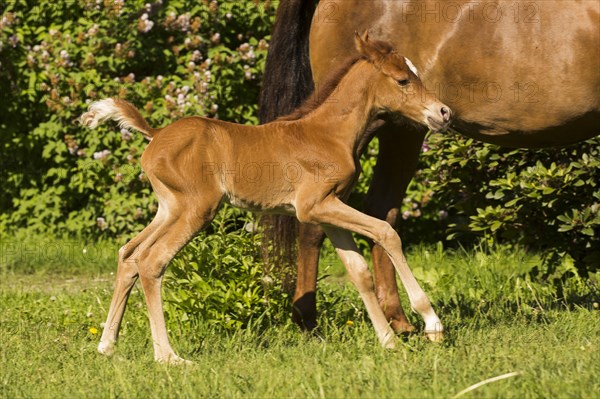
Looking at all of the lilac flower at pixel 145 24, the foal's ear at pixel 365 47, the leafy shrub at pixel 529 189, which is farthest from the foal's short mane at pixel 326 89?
the lilac flower at pixel 145 24

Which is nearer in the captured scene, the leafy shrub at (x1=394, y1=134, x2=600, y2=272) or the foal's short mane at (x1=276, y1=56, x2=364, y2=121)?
the foal's short mane at (x1=276, y1=56, x2=364, y2=121)

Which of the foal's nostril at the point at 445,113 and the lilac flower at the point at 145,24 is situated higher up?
the foal's nostril at the point at 445,113

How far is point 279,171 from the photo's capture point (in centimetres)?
468

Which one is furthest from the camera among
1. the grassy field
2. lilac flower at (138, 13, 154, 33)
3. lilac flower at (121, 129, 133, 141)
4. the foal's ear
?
lilac flower at (138, 13, 154, 33)

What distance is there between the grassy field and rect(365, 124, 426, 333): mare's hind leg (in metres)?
0.23

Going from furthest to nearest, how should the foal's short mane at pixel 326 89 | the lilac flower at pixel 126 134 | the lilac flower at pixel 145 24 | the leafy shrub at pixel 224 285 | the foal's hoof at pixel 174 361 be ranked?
the lilac flower at pixel 145 24 → the lilac flower at pixel 126 134 → the leafy shrub at pixel 224 285 → the foal's short mane at pixel 326 89 → the foal's hoof at pixel 174 361

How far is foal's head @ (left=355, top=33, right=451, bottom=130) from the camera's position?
4.67 m

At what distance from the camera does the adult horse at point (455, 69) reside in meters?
5.15

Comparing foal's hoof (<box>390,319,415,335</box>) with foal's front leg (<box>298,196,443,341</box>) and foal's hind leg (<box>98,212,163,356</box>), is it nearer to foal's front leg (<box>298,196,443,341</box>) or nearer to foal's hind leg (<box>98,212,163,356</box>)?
foal's front leg (<box>298,196,443,341</box>)

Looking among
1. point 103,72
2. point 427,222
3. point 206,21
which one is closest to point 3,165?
point 103,72

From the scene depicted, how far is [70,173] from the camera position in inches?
343

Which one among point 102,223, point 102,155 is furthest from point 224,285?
point 102,223

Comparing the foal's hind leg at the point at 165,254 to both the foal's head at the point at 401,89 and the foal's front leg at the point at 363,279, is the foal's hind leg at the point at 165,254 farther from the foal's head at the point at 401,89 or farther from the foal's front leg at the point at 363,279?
the foal's head at the point at 401,89

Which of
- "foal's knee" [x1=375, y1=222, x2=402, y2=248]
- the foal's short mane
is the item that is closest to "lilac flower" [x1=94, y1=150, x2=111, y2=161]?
the foal's short mane
